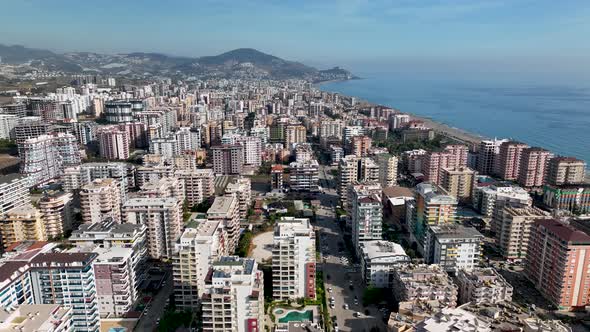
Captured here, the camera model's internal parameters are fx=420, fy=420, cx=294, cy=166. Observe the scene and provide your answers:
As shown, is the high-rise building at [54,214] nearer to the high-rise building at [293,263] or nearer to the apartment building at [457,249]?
the high-rise building at [293,263]

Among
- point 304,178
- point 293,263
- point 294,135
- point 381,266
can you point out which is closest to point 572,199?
point 381,266

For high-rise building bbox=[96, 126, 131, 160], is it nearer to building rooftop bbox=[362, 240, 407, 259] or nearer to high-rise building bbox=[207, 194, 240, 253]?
high-rise building bbox=[207, 194, 240, 253]

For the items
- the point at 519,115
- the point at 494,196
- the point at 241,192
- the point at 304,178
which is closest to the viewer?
the point at 241,192

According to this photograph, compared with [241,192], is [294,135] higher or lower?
higher

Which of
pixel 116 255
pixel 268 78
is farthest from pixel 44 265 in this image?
pixel 268 78

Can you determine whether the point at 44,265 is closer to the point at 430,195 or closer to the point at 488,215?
the point at 430,195

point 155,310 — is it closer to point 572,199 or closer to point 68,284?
point 68,284
